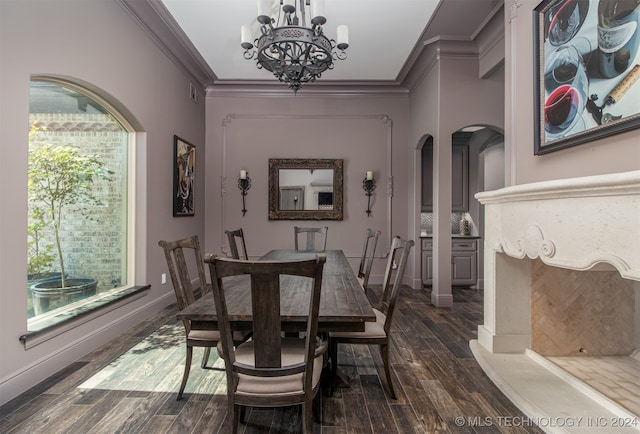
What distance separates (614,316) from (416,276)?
8.56 feet

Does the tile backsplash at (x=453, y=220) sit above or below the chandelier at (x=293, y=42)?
below

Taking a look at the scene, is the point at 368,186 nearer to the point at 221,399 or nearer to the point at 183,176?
the point at 183,176

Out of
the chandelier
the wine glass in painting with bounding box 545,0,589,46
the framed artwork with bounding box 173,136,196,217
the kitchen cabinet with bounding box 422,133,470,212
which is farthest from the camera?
the kitchen cabinet with bounding box 422,133,470,212

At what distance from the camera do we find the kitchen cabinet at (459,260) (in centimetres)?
489

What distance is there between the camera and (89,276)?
9.52 ft

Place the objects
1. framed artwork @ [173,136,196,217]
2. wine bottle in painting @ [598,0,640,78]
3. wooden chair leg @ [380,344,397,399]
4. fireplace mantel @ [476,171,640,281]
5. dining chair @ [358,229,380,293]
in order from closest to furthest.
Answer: fireplace mantel @ [476,171,640,281] → wine bottle in painting @ [598,0,640,78] → wooden chair leg @ [380,344,397,399] → dining chair @ [358,229,380,293] → framed artwork @ [173,136,196,217]

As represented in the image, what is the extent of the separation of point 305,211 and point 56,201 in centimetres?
326

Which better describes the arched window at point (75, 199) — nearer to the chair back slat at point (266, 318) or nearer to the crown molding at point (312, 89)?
the chair back slat at point (266, 318)

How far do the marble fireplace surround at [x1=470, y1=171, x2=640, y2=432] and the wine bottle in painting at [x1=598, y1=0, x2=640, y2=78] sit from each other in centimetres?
61

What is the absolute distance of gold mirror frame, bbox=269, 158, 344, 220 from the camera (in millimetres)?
5195

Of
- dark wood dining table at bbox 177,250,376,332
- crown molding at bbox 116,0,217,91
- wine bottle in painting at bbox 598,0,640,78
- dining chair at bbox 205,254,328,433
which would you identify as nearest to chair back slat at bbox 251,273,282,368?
dining chair at bbox 205,254,328,433

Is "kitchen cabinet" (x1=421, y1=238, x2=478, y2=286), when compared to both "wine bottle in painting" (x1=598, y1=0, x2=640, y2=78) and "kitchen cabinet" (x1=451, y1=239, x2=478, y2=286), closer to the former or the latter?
"kitchen cabinet" (x1=451, y1=239, x2=478, y2=286)

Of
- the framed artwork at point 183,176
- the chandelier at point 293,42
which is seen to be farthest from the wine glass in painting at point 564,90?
the framed artwork at point 183,176

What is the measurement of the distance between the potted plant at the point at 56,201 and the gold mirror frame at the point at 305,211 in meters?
2.63
